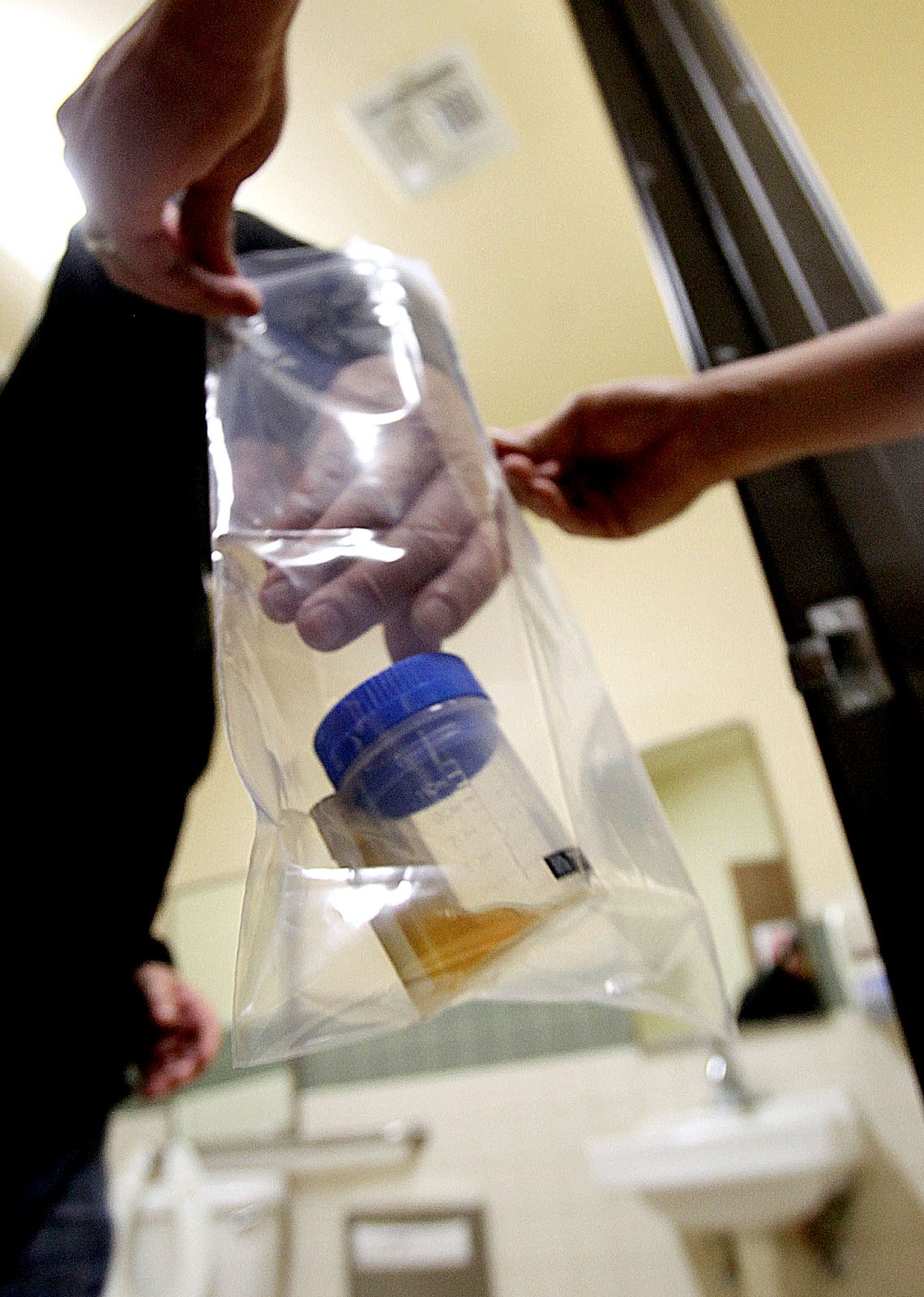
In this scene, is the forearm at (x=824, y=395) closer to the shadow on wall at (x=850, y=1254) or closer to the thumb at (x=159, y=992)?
the thumb at (x=159, y=992)

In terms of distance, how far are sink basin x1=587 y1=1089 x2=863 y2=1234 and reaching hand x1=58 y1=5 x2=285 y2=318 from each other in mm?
1156

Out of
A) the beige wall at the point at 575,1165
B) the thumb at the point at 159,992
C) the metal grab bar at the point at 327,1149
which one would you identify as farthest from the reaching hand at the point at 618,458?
the metal grab bar at the point at 327,1149

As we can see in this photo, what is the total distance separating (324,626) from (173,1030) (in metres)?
0.43

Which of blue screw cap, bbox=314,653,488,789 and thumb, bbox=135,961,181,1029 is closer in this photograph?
blue screw cap, bbox=314,653,488,789

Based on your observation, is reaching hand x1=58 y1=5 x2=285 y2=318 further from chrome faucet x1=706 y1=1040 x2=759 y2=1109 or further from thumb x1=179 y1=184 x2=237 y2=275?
chrome faucet x1=706 y1=1040 x2=759 y2=1109

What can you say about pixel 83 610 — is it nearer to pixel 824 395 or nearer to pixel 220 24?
pixel 220 24

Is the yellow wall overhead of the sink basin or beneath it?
overhead

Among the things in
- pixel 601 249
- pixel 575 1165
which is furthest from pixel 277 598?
pixel 575 1165

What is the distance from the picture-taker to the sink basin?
103 cm

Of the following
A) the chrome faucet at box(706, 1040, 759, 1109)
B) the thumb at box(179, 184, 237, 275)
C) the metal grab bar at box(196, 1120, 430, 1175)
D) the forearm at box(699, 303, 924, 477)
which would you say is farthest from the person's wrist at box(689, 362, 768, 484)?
the metal grab bar at box(196, 1120, 430, 1175)

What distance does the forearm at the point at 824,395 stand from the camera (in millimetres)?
357

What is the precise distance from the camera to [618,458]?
432 mm

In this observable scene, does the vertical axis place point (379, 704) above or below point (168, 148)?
below

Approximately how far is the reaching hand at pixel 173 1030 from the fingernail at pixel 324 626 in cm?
37
